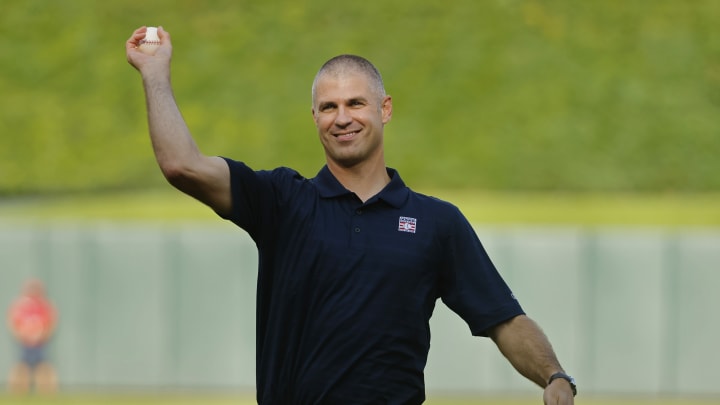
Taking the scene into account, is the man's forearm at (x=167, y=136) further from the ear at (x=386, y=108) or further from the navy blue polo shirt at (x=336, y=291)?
the ear at (x=386, y=108)

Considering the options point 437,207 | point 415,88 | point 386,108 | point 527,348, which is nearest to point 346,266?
point 437,207

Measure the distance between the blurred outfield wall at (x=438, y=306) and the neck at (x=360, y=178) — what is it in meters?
13.1

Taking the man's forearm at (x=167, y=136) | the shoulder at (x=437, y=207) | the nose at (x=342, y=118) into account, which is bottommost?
the shoulder at (x=437, y=207)

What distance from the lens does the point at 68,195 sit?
2903cm

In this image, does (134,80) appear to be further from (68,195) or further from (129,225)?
(129,225)

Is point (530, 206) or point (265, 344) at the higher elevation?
point (530, 206)

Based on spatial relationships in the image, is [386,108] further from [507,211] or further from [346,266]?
[507,211]

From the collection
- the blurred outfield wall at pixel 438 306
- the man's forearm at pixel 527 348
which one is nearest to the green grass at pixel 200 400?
the blurred outfield wall at pixel 438 306

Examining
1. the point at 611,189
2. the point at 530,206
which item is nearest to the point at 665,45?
the point at 611,189

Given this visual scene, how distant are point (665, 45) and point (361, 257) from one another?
29.0 meters

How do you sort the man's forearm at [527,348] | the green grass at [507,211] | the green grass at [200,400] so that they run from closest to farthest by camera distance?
the man's forearm at [527,348], the green grass at [200,400], the green grass at [507,211]

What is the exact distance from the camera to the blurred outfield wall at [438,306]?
1834cm

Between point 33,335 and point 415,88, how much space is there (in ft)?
49.8

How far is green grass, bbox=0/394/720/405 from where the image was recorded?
56.4 feet
